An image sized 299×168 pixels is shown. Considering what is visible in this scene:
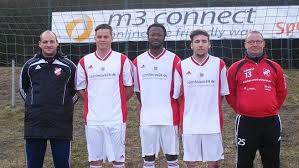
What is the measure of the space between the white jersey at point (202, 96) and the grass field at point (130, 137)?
73.3 inches

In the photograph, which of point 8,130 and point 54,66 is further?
point 8,130

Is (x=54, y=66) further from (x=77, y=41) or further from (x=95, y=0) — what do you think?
(x=95, y=0)

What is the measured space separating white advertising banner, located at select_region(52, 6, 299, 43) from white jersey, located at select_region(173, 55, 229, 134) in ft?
20.6

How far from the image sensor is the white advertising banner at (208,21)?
1198cm

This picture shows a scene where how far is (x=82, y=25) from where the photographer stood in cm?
1241

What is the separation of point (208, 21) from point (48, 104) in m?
7.17

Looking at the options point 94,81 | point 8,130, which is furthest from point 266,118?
point 8,130

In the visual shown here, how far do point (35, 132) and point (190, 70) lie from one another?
1878 millimetres

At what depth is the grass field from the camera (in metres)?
7.64

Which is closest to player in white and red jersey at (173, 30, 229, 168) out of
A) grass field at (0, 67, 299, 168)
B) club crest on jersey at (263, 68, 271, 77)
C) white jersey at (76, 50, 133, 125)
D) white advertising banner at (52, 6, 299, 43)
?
club crest on jersey at (263, 68, 271, 77)

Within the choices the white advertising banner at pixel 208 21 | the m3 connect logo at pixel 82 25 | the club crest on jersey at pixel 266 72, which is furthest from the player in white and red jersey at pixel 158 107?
the m3 connect logo at pixel 82 25

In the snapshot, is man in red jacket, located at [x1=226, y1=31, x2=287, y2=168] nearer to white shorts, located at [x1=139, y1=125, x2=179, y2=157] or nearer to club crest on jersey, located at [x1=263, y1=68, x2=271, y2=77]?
club crest on jersey, located at [x1=263, y1=68, x2=271, y2=77]

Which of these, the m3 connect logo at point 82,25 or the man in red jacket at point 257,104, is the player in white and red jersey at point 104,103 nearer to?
the man in red jacket at point 257,104

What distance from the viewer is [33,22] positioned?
561 inches
